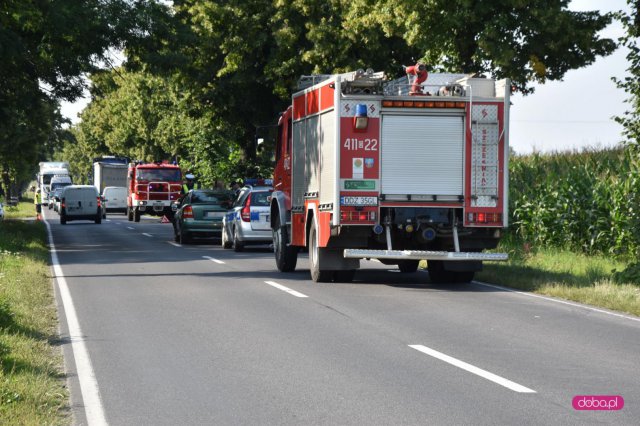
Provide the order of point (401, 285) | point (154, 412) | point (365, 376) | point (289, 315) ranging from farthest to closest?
point (401, 285)
point (289, 315)
point (365, 376)
point (154, 412)

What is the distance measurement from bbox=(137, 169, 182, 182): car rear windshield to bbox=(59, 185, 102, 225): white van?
3.76 m

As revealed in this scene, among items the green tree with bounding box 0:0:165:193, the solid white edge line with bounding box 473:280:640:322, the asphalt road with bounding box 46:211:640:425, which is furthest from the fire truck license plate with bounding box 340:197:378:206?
the green tree with bounding box 0:0:165:193

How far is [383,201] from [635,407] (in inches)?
366

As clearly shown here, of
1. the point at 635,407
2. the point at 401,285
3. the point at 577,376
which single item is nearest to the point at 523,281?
the point at 401,285

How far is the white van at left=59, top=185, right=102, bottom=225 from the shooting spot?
163ft

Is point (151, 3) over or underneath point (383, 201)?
over

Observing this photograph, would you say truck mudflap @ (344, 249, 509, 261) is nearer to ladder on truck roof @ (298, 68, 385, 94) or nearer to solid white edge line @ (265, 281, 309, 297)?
solid white edge line @ (265, 281, 309, 297)

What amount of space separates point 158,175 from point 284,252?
3449cm

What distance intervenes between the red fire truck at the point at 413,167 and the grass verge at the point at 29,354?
470cm

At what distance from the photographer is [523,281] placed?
57.6 ft

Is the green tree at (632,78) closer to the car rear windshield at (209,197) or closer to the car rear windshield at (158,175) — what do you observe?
the car rear windshield at (209,197)

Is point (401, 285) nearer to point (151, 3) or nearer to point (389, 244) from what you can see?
point (389, 244)

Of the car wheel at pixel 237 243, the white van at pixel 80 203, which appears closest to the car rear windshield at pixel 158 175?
the white van at pixel 80 203

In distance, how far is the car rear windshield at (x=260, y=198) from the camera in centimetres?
2687
